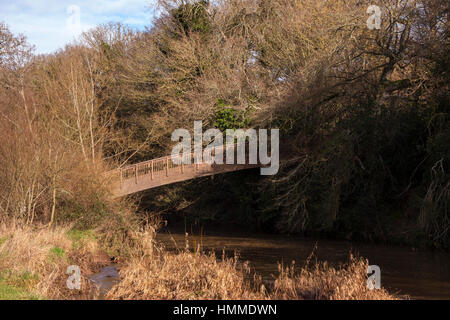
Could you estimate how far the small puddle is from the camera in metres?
10.6

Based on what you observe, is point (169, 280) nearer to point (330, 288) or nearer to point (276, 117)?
point (330, 288)

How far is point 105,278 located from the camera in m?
11.7

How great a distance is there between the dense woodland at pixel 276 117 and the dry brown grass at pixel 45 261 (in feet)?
3.66

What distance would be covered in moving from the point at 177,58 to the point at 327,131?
951cm

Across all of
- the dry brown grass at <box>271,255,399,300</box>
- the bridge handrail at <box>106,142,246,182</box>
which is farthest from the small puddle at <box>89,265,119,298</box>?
the bridge handrail at <box>106,142,246,182</box>

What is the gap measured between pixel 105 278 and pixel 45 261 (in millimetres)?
1413

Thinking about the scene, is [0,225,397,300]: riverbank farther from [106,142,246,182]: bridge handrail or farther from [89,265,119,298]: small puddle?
[106,142,246,182]: bridge handrail

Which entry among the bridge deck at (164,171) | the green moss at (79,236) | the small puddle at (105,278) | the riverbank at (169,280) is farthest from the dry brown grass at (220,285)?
the bridge deck at (164,171)

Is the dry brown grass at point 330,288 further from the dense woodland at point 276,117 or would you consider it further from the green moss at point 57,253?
the dense woodland at point 276,117

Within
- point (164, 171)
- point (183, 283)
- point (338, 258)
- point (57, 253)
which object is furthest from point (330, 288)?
point (164, 171)

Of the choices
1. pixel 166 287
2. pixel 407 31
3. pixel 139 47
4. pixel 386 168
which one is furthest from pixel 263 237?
pixel 139 47

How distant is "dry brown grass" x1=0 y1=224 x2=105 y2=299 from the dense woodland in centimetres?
112

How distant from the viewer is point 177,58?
24969mm

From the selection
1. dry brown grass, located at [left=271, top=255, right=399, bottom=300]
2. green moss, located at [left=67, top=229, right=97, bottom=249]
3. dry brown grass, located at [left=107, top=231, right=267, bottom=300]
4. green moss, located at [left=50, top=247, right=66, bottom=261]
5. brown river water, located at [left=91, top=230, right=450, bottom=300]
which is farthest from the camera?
green moss, located at [left=67, top=229, right=97, bottom=249]
